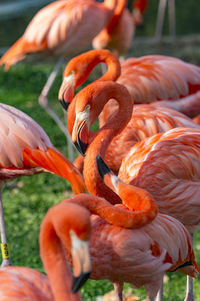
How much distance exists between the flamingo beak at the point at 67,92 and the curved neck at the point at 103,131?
528 millimetres

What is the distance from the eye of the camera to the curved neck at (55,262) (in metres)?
1.98

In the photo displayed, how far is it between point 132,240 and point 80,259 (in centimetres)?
49

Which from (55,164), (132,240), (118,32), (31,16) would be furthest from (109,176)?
(31,16)

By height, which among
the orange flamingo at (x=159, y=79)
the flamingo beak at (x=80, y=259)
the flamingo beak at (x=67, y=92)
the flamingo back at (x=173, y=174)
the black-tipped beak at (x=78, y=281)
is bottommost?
the orange flamingo at (x=159, y=79)

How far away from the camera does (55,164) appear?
9.37 ft

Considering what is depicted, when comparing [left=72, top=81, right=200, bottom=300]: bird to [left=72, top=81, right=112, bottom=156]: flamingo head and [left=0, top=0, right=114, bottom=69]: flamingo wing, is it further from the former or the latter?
[left=0, top=0, right=114, bottom=69]: flamingo wing

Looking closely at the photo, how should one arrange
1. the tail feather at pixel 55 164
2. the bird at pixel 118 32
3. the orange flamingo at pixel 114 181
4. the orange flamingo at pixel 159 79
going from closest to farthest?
the orange flamingo at pixel 114 181 < the tail feather at pixel 55 164 < the orange flamingo at pixel 159 79 < the bird at pixel 118 32

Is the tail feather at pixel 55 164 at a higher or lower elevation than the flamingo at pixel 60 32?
higher

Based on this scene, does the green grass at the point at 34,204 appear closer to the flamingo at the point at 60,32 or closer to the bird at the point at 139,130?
the flamingo at the point at 60,32

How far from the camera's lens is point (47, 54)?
5.43 m

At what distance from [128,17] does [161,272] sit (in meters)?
4.62

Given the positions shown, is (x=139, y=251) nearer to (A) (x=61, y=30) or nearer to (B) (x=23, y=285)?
(B) (x=23, y=285)

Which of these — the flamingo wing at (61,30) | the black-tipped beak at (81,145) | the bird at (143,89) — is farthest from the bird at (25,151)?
the flamingo wing at (61,30)

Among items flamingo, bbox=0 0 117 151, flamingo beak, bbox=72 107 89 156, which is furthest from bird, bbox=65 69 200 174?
flamingo, bbox=0 0 117 151
